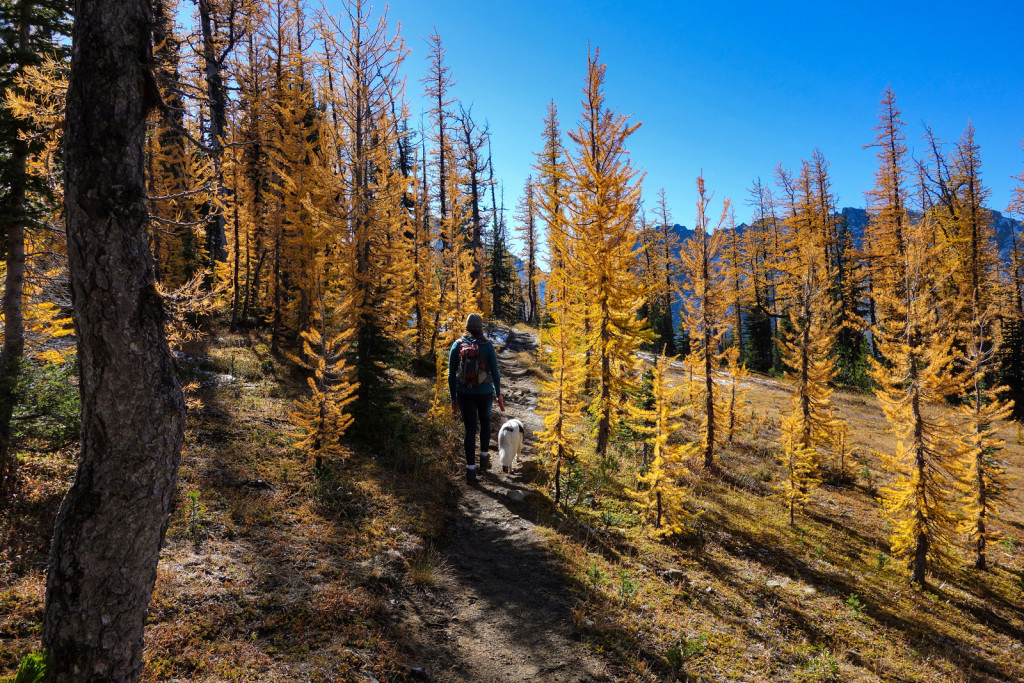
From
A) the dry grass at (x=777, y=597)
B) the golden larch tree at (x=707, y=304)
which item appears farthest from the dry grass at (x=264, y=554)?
the golden larch tree at (x=707, y=304)

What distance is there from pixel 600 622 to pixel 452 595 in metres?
1.92

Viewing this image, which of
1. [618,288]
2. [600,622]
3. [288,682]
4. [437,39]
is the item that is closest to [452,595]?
[600,622]

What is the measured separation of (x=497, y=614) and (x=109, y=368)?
4.78 m

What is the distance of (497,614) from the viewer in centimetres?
524

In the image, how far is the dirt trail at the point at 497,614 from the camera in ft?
14.5

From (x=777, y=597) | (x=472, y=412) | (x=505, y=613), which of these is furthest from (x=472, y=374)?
(x=777, y=597)

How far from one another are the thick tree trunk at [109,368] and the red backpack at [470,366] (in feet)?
17.5

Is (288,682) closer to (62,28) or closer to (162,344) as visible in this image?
(162,344)

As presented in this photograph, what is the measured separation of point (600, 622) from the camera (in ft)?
17.2


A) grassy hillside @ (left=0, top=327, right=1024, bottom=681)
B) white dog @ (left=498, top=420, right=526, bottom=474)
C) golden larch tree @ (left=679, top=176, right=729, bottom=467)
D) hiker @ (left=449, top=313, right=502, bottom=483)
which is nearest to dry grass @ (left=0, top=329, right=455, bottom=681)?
grassy hillside @ (left=0, top=327, right=1024, bottom=681)

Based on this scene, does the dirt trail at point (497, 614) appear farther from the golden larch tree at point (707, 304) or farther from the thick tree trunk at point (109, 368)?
the golden larch tree at point (707, 304)

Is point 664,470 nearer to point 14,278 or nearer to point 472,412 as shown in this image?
point 472,412

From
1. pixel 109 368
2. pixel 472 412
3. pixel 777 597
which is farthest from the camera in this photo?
pixel 472 412

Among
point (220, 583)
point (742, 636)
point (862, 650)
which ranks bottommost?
point (862, 650)
